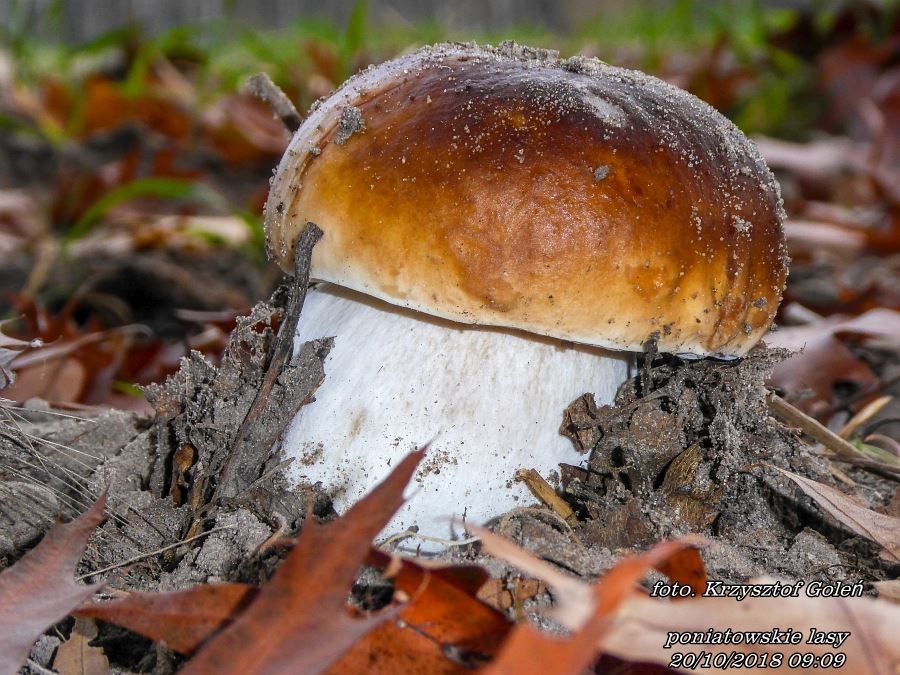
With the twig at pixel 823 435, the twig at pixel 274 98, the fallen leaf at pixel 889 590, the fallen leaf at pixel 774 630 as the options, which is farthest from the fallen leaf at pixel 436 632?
the twig at pixel 274 98

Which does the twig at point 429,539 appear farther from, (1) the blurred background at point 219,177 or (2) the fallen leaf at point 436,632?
(1) the blurred background at point 219,177

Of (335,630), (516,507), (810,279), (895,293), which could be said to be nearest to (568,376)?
(516,507)

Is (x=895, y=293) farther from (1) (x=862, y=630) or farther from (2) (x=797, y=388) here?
(1) (x=862, y=630)

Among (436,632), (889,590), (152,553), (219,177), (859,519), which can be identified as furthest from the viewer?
(219,177)

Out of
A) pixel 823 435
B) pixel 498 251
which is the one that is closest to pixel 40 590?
pixel 498 251

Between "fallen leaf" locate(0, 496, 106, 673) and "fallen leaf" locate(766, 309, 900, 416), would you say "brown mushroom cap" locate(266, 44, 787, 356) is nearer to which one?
"fallen leaf" locate(0, 496, 106, 673)

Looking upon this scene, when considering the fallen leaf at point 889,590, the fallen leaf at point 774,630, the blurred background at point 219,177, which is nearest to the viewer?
the fallen leaf at point 774,630

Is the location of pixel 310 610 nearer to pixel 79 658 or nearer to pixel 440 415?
pixel 79 658
